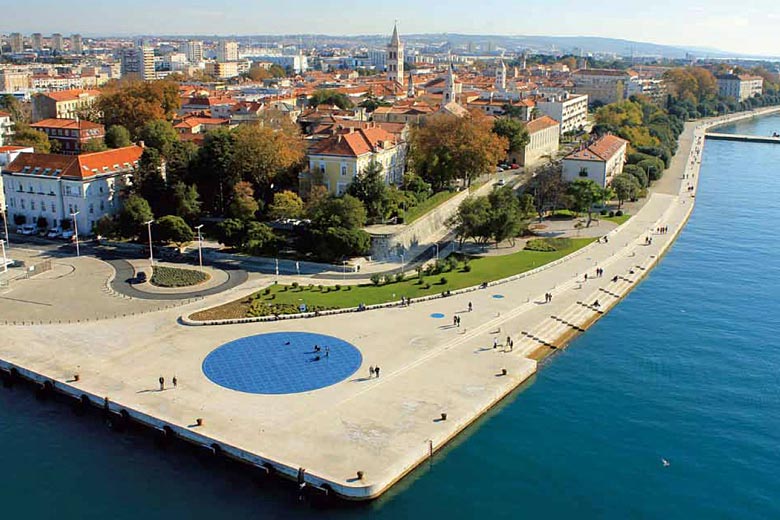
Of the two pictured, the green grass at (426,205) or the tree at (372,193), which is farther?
the green grass at (426,205)

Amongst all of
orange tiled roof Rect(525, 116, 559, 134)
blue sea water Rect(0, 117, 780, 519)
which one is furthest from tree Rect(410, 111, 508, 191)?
blue sea water Rect(0, 117, 780, 519)

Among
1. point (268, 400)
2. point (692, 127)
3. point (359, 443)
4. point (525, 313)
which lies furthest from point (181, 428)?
point (692, 127)

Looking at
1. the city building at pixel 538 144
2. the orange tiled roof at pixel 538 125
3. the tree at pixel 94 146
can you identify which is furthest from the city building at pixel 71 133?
the orange tiled roof at pixel 538 125

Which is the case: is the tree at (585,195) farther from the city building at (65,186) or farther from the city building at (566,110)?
the city building at (566,110)

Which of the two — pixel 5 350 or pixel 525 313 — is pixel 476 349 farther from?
pixel 5 350

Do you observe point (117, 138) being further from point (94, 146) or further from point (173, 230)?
point (173, 230)
